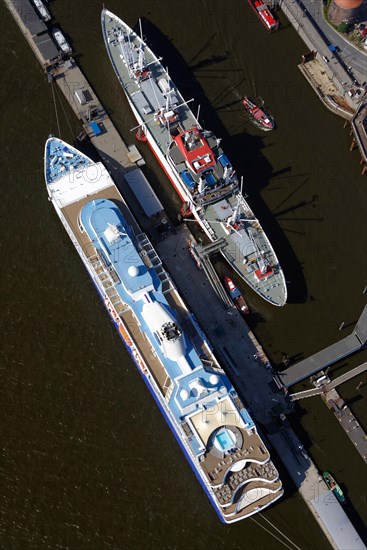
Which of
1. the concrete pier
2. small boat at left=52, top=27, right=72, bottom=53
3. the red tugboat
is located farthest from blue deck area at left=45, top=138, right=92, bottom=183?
the concrete pier

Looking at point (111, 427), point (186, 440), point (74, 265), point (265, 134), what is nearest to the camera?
point (186, 440)

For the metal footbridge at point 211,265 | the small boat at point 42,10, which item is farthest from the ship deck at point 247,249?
the small boat at point 42,10

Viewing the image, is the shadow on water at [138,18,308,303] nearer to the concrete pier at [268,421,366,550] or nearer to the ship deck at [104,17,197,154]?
the ship deck at [104,17,197,154]

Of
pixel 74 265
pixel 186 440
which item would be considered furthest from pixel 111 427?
pixel 74 265

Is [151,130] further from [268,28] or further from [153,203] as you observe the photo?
[268,28]

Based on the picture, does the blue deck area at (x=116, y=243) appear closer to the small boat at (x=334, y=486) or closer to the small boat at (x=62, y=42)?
the small boat at (x=62, y=42)

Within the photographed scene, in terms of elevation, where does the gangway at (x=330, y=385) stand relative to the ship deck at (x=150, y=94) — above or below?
below
